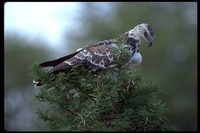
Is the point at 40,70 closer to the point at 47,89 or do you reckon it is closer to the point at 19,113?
the point at 47,89

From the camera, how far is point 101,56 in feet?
17.6

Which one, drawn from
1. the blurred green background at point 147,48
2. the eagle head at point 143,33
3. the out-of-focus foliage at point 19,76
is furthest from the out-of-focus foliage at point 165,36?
the eagle head at point 143,33

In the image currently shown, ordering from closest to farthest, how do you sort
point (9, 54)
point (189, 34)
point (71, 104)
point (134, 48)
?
point (71, 104) → point (134, 48) → point (9, 54) → point (189, 34)

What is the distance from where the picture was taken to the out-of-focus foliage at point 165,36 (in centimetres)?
2938

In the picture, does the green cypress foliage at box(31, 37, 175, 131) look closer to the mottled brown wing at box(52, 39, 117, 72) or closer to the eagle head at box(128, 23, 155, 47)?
the mottled brown wing at box(52, 39, 117, 72)

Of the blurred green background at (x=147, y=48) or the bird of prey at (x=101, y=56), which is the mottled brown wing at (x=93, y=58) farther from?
the blurred green background at (x=147, y=48)

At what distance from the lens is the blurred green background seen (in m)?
27.4

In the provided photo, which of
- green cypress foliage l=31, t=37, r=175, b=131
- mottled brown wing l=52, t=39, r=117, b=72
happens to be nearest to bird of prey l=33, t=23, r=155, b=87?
mottled brown wing l=52, t=39, r=117, b=72

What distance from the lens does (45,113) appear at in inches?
173

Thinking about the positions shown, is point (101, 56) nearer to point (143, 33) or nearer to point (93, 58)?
point (93, 58)

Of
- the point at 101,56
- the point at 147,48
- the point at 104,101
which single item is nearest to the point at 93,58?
the point at 101,56

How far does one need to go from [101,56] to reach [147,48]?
Answer: 24533mm

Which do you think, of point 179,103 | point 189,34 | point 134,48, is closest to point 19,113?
point 179,103

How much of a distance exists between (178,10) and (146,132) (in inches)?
1142
